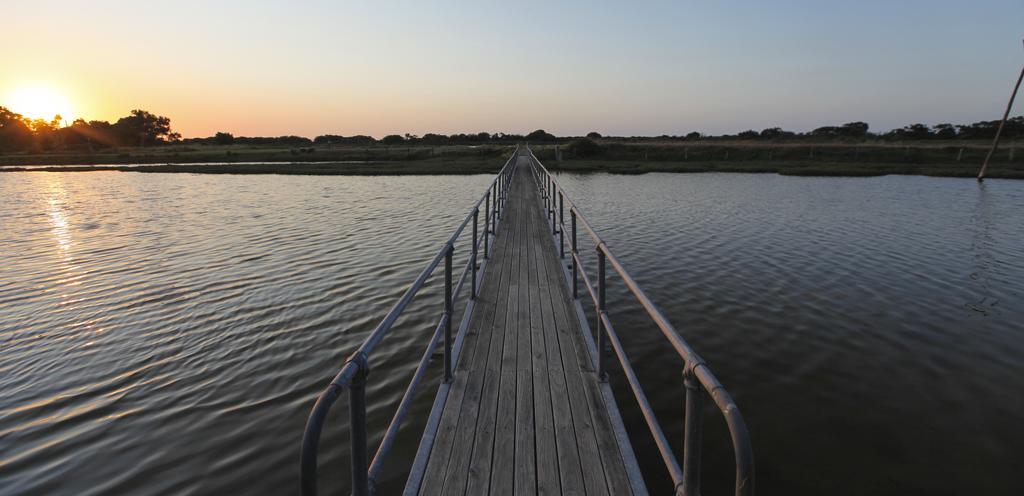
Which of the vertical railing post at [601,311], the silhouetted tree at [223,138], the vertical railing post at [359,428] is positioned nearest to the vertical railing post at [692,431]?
the vertical railing post at [359,428]

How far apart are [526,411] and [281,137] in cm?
13747

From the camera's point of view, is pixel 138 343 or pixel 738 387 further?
pixel 138 343

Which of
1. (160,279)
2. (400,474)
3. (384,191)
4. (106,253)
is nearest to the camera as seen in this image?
(400,474)

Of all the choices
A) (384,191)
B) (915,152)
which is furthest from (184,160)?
(915,152)

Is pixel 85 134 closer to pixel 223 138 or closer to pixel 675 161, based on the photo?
pixel 223 138

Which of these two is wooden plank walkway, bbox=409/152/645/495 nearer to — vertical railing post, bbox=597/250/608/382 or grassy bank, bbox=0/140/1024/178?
vertical railing post, bbox=597/250/608/382

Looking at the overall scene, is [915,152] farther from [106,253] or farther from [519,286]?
[106,253]

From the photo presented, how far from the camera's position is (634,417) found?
17.5 feet

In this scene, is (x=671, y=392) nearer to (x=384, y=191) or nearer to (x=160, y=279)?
(x=160, y=279)

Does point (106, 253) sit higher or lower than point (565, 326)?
lower

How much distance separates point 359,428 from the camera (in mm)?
1989

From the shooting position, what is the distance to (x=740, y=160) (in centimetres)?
5038

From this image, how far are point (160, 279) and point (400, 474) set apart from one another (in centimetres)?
901

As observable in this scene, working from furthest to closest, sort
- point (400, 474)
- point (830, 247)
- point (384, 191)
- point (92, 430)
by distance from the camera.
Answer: point (384, 191)
point (830, 247)
point (92, 430)
point (400, 474)
